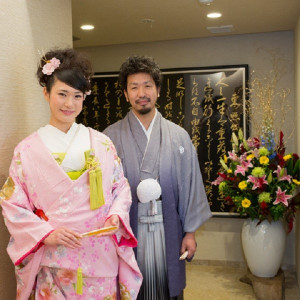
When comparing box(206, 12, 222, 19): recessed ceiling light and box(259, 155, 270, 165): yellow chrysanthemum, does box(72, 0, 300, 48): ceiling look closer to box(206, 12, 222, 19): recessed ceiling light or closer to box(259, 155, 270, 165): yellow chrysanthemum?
box(206, 12, 222, 19): recessed ceiling light

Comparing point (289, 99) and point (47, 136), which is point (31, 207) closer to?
point (47, 136)

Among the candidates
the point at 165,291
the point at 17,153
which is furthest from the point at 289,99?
the point at 17,153

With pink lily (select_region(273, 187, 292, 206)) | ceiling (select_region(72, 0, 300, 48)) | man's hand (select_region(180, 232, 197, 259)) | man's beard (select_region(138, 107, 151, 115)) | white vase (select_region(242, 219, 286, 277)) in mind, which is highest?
ceiling (select_region(72, 0, 300, 48))

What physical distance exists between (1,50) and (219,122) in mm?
2782

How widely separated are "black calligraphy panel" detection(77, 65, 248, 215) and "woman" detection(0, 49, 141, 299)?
267cm

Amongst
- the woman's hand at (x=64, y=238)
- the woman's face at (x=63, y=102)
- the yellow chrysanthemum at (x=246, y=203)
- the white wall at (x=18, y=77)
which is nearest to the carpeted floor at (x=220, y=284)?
the yellow chrysanthemum at (x=246, y=203)

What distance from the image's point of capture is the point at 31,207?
1.77 meters

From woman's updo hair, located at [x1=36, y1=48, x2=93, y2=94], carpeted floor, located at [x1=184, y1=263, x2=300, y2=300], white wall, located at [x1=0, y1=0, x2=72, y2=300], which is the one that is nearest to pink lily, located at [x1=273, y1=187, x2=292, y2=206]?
carpeted floor, located at [x1=184, y1=263, x2=300, y2=300]

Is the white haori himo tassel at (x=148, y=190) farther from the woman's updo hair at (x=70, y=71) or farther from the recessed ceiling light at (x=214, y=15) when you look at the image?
the recessed ceiling light at (x=214, y=15)

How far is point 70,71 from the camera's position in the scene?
183 centimetres

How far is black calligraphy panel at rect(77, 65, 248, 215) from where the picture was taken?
4.38 meters

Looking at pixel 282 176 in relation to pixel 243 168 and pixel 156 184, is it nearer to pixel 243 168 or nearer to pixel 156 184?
pixel 243 168

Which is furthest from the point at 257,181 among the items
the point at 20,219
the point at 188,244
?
the point at 20,219

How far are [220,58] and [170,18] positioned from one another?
38.3 inches
